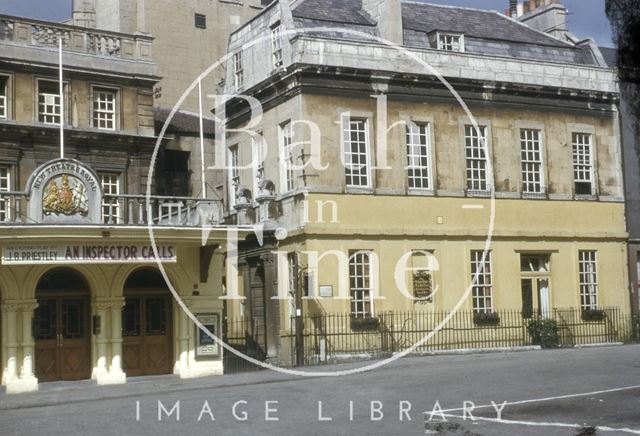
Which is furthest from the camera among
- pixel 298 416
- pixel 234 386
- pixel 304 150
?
pixel 304 150

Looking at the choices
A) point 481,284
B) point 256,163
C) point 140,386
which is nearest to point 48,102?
point 256,163

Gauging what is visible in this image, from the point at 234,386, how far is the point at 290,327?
22.8ft

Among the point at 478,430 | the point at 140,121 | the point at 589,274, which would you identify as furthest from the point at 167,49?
the point at 478,430

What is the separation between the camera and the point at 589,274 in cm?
3253

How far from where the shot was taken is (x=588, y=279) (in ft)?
107

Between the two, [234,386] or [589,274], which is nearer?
[234,386]

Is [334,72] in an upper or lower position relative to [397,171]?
upper

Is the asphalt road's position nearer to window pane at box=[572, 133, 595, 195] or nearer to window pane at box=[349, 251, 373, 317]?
window pane at box=[349, 251, 373, 317]

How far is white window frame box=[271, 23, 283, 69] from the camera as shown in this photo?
3000 cm

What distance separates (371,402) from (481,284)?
14503mm

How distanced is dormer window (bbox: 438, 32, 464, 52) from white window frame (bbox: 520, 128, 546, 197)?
3.59m

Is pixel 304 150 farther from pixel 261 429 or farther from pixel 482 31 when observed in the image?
pixel 261 429

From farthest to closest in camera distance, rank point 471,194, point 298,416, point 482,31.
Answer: point 482,31 → point 471,194 → point 298,416

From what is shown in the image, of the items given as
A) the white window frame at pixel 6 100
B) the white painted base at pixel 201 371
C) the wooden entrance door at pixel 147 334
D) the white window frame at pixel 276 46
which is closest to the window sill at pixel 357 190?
the white window frame at pixel 276 46
